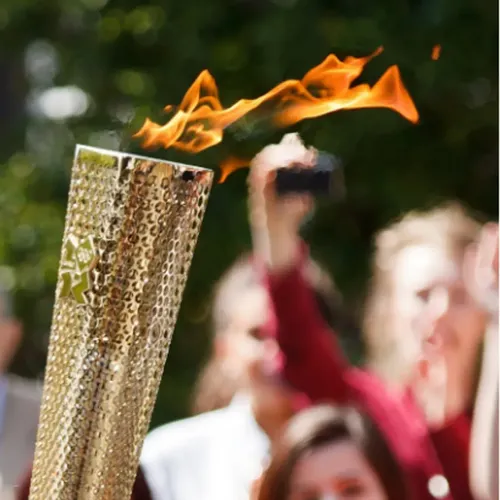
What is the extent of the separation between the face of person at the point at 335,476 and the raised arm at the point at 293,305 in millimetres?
106

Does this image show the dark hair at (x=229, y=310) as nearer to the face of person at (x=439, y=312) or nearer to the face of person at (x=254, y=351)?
the face of person at (x=254, y=351)

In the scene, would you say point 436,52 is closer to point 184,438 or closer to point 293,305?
point 293,305

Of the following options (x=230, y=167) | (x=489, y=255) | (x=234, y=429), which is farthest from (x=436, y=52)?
(x=230, y=167)

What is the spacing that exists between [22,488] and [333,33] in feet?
3.97

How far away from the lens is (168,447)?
1513mm

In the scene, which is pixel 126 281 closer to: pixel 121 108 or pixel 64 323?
pixel 64 323

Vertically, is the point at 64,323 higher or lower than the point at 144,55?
lower

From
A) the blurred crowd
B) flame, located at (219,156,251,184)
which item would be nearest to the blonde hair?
the blurred crowd

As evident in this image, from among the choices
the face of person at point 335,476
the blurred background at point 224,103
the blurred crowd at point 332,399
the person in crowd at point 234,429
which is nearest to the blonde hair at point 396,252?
the blurred crowd at point 332,399

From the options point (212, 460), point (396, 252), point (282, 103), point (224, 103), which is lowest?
point (212, 460)

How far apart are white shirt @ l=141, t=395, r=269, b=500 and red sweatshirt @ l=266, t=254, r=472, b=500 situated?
4.3 inches

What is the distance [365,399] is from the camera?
1483mm

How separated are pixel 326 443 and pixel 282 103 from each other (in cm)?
55

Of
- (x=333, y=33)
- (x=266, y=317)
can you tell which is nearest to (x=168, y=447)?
(x=266, y=317)
